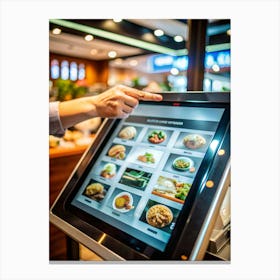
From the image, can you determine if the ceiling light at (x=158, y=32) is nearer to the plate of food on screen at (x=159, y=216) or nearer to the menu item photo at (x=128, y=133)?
the menu item photo at (x=128, y=133)

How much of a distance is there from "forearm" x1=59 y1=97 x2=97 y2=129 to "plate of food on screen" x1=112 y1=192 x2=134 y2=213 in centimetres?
36

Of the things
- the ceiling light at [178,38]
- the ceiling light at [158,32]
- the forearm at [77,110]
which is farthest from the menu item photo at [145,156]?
the ceiling light at [158,32]

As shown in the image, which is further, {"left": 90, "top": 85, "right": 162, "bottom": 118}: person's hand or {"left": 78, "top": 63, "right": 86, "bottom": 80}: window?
{"left": 78, "top": 63, "right": 86, "bottom": 80}: window

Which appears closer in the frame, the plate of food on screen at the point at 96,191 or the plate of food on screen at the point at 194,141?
the plate of food on screen at the point at 194,141

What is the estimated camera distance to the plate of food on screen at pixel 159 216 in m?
0.85

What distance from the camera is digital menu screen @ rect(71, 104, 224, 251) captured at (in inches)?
34.4

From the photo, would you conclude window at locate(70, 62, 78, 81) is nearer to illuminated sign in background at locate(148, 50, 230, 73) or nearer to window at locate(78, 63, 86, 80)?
window at locate(78, 63, 86, 80)

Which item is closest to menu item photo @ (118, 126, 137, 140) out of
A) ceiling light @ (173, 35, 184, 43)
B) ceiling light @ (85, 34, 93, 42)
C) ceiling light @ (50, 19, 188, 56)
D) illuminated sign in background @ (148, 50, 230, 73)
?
illuminated sign in background @ (148, 50, 230, 73)

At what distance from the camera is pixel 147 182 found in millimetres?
953

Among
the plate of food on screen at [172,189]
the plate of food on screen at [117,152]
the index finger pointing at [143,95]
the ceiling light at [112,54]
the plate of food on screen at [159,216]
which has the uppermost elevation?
the ceiling light at [112,54]

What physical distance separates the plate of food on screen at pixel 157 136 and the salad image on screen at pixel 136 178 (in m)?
0.12
